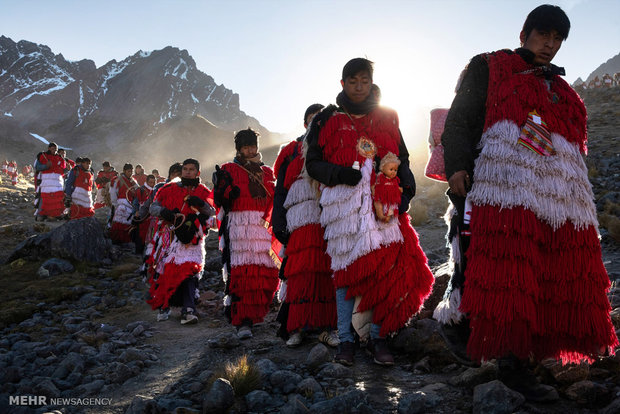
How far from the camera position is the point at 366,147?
3.25 metres

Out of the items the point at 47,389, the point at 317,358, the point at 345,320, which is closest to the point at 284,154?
the point at 345,320

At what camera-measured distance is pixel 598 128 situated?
57.1 ft

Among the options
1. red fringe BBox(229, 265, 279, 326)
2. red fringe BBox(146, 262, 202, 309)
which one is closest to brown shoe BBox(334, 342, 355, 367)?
red fringe BBox(229, 265, 279, 326)

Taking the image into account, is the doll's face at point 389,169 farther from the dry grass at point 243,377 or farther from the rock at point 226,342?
the rock at point 226,342

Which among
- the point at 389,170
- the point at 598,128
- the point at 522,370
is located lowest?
the point at 522,370

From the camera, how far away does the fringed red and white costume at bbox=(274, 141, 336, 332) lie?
3580 millimetres

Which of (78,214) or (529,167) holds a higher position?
(78,214)

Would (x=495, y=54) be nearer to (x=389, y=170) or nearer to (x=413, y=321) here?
(x=389, y=170)

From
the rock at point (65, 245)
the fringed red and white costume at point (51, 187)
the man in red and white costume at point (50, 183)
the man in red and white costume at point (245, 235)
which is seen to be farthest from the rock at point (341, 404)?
the fringed red and white costume at point (51, 187)

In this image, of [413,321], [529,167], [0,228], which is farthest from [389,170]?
[0,228]

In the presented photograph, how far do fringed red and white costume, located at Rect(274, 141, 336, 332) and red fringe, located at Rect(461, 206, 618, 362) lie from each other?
142 centimetres

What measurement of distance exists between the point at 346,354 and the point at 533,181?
1.64 meters

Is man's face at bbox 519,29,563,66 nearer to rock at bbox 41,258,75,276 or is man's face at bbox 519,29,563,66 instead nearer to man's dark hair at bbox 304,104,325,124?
man's dark hair at bbox 304,104,325,124

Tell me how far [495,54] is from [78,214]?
12.4m
